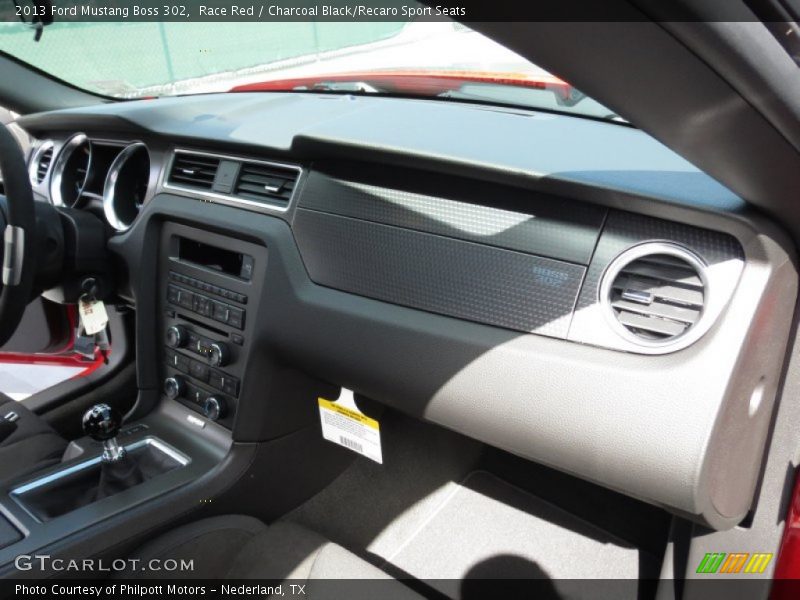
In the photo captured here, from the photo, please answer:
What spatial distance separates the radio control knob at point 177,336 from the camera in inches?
71.4

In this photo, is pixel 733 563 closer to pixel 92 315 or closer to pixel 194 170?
pixel 194 170

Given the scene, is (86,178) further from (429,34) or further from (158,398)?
(429,34)

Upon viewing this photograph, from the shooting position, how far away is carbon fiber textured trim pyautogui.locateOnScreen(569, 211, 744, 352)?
0.98 m

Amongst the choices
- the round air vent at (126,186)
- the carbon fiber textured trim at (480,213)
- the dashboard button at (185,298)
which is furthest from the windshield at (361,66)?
the dashboard button at (185,298)

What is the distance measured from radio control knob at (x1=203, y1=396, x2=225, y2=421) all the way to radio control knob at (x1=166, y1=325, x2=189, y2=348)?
0.17 m

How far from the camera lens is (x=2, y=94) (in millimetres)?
2385

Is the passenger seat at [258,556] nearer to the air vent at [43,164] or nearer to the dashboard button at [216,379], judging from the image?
the dashboard button at [216,379]

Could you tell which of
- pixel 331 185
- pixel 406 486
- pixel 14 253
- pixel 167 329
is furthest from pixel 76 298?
pixel 406 486

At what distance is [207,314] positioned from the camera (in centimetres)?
174

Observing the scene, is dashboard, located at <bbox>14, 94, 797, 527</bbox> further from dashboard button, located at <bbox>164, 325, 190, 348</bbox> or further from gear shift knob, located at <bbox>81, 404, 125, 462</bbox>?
gear shift knob, located at <bbox>81, 404, 125, 462</bbox>

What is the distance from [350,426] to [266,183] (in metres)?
0.63

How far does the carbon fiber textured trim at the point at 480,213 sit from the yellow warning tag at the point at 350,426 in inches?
20.8

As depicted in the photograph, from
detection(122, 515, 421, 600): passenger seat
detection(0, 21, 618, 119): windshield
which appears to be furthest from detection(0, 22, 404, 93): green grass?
detection(122, 515, 421, 600): passenger seat

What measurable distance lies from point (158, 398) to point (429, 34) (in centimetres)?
130
